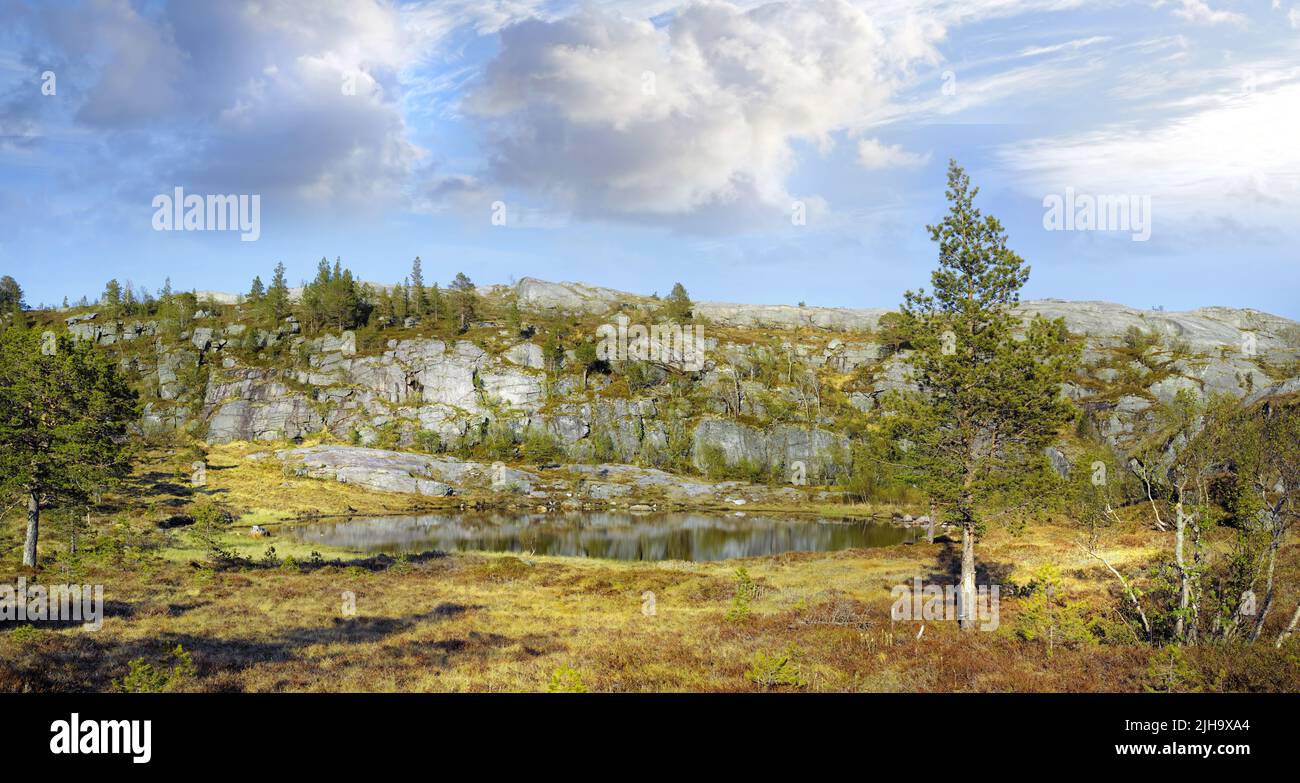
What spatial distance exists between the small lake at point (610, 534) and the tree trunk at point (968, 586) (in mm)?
34615

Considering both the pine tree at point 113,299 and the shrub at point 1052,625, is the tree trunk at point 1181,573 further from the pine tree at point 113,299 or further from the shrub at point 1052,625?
the pine tree at point 113,299

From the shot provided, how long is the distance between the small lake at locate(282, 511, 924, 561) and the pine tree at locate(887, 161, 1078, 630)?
35.1 meters

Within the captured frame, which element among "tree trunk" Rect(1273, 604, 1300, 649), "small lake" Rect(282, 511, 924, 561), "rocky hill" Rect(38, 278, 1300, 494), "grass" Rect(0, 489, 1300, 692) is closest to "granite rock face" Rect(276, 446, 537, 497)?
"rocky hill" Rect(38, 278, 1300, 494)

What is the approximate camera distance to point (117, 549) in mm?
39938

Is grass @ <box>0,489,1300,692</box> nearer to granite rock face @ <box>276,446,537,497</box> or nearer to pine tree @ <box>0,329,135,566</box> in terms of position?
pine tree @ <box>0,329,135,566</box>

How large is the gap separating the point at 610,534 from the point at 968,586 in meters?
52.4

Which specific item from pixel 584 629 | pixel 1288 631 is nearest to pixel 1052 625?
pixel 1288 631

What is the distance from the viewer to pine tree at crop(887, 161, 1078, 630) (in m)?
24.3

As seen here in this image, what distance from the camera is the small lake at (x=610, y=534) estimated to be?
62.2 m

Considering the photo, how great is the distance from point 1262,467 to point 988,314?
31.7ft

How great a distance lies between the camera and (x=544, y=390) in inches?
5512
